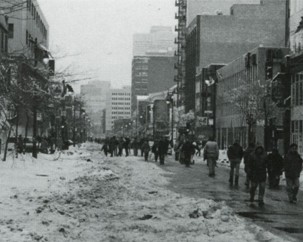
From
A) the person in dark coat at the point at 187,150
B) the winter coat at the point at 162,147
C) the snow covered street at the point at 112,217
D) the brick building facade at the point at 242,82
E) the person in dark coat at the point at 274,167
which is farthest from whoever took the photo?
the brick building facade at the point at 242,82

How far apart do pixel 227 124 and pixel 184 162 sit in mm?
46736

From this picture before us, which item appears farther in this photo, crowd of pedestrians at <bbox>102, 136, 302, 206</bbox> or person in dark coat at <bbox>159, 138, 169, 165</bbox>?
person in dark coat at <bbox>159, 138, 169, 165</bbox>

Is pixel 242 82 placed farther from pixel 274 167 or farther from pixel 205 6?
pixel 205 6

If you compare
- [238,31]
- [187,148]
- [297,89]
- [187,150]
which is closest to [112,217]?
[187,148]

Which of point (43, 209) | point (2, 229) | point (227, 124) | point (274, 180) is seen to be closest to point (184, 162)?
point (274, 180)

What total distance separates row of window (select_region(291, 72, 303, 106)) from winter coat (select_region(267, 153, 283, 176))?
31734 millimetres

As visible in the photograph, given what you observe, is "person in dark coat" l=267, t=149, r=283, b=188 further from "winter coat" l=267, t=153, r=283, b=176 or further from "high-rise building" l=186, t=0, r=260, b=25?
"high-rise building" l=186, t=0, r=260, b=25

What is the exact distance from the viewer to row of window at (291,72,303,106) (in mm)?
53250

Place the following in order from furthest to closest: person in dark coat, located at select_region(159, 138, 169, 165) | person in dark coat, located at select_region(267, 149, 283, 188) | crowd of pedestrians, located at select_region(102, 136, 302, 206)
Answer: person in dark coat, located at select_region(159, 138, 169, 165) → person in dark coat, located at select_region(267, 149, 283, 188) → crowd of pedestrians, located at select_region(102, 136, 302, 206)

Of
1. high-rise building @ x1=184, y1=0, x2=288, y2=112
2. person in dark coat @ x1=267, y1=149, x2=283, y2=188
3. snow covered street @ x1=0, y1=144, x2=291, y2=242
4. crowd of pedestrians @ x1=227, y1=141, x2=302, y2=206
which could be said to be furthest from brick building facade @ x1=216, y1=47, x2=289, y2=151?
snow covered street @ x1=0, y1=144, x2=291, y2=242

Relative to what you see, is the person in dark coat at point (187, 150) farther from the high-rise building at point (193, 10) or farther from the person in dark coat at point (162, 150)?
the high-rise building at point (193, 10)

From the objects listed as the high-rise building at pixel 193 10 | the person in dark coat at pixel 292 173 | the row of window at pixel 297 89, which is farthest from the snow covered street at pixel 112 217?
the high-rise building at pixel 193 10

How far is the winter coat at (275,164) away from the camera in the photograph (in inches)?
864

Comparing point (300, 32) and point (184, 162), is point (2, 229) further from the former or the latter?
point (300, 32)
